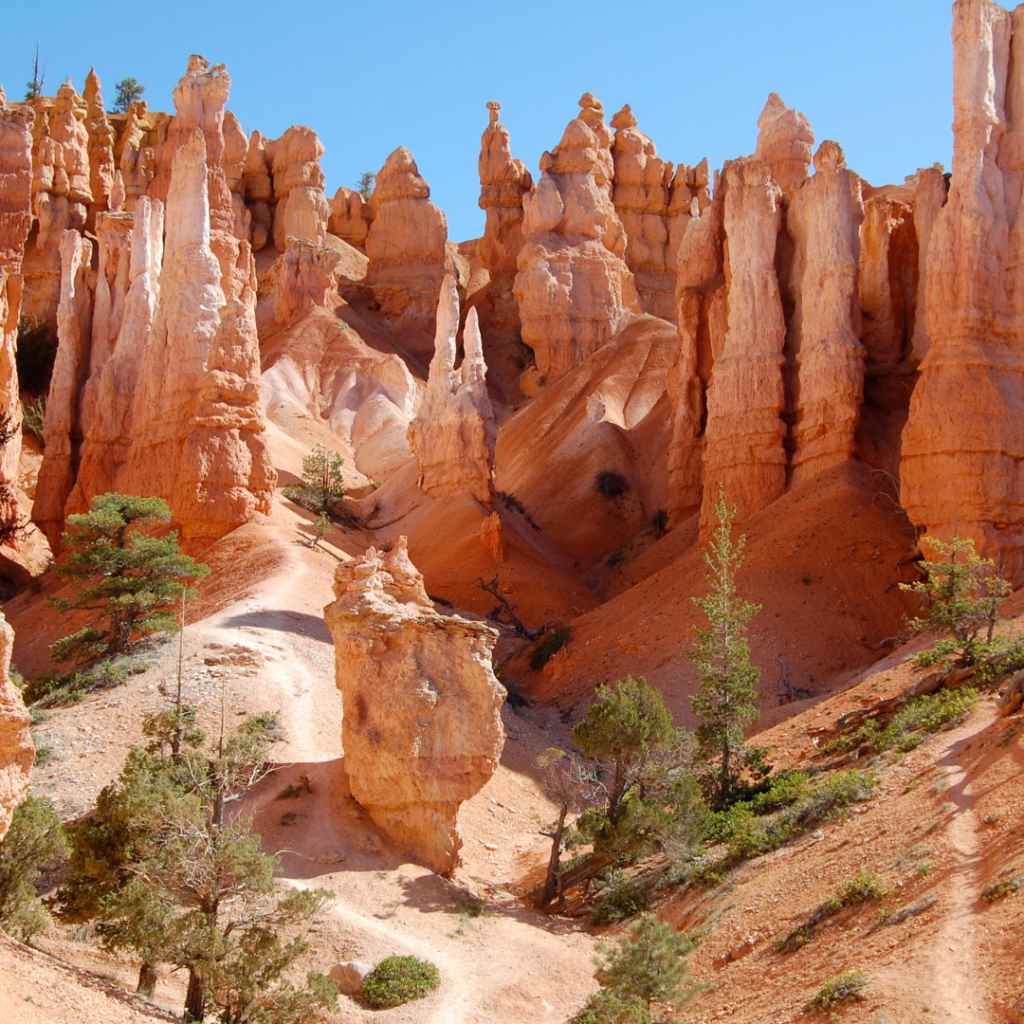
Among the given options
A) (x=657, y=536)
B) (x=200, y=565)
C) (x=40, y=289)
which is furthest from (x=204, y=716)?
(x=40, y=289)

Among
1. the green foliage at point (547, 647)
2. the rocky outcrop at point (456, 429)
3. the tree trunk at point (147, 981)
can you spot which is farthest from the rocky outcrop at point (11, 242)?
the tree trunk at point (147, 981)

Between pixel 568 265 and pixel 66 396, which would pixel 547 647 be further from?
pixel 568 265

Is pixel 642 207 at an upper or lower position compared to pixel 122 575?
upper

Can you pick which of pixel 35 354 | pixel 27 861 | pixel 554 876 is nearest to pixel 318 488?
pixel 35 354

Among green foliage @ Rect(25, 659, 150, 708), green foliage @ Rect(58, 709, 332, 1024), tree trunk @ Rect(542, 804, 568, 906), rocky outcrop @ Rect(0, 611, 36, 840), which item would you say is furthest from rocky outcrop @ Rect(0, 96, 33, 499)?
rocky outcrop @ Rect(0, 611, 36, 840)

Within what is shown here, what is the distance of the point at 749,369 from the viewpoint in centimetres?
3491

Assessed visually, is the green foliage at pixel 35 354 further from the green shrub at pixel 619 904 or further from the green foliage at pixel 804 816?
the green foliage at pixel 804 816

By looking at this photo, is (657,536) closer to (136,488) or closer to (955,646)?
(136,488)

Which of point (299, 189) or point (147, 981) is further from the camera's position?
point (299, 189)

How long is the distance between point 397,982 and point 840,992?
18.6 ft

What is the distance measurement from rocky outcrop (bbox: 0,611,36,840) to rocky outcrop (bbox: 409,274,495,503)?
94.1 feet

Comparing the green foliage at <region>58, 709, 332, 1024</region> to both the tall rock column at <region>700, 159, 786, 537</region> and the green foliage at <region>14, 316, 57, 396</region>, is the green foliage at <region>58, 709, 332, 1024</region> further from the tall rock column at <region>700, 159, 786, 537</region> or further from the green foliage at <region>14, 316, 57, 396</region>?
the green foliage at <region>14, 316, 57, 396</region>

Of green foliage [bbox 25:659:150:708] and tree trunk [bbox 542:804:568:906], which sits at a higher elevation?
green foliage [bbox 25:659:150:708]

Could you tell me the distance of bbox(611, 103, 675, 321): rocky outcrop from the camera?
70500 mm
